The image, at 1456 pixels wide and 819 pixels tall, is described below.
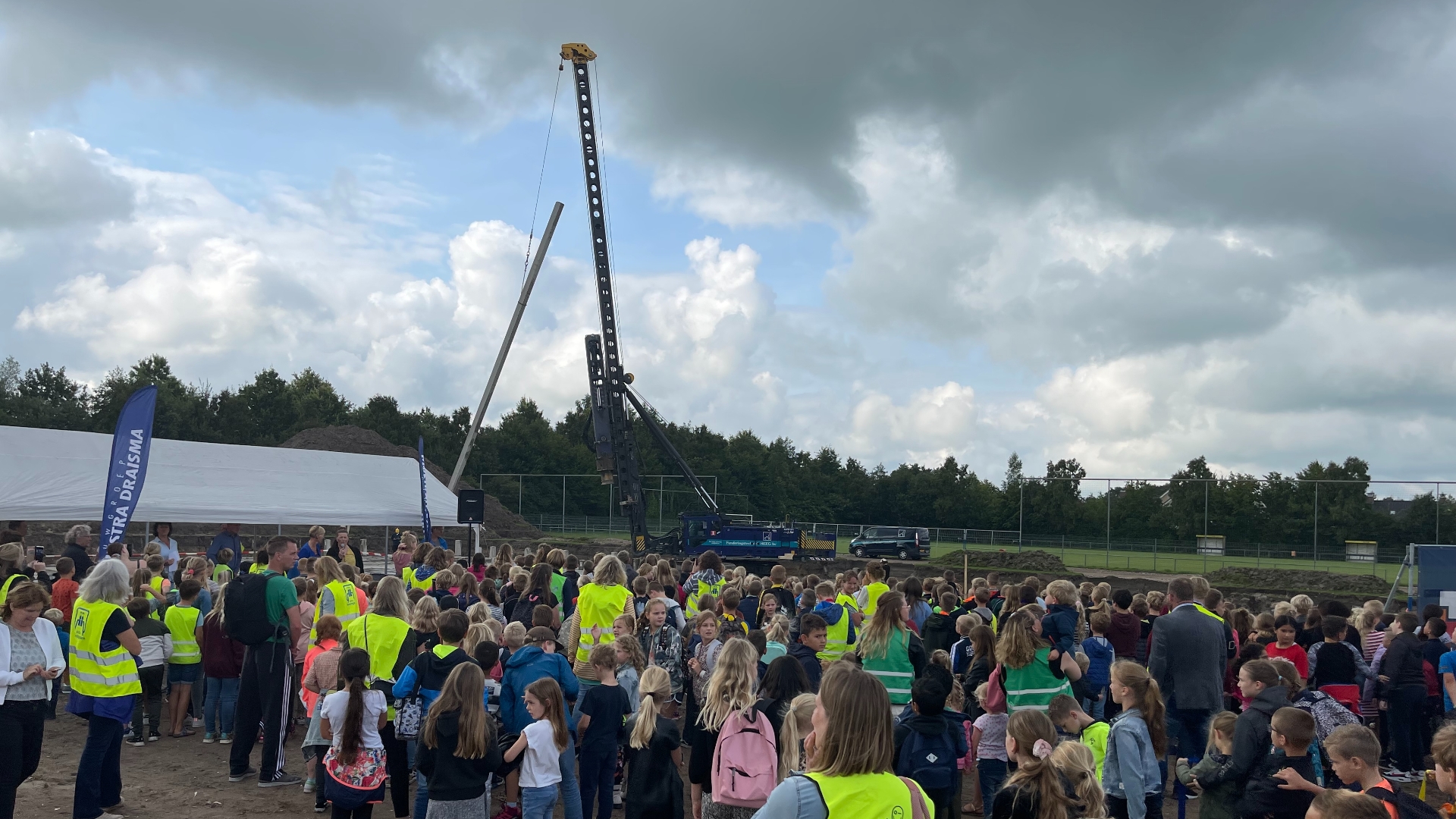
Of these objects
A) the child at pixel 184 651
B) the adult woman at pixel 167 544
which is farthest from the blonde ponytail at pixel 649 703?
the adult woman at pixel 167 544

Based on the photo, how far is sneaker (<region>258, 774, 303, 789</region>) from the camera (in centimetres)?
783

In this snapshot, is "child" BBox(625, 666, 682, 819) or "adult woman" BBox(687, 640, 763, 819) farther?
"child" BBox(625, 666, 682, 819)

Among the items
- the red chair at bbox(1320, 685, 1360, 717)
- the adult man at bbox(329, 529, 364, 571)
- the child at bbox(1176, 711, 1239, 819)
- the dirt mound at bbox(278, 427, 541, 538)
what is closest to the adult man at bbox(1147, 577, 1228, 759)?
the red chair at bbox(1320, 685, 1360, 717)

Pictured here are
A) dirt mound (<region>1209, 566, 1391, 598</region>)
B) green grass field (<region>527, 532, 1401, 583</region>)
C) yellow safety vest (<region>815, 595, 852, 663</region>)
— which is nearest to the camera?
yellow safety vest (<region>815, 595, 852, 663</region>)

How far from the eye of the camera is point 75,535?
42.8ft

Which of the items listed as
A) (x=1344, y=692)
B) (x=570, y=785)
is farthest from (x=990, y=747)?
(x=1344, y=692)

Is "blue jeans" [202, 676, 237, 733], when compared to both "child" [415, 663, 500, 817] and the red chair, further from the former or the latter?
the red chair

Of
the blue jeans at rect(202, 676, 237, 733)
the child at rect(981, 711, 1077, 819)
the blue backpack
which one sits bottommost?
the blue jeans at rect(202, 676, 237, 733)

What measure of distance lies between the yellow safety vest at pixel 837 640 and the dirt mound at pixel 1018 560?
29.7m

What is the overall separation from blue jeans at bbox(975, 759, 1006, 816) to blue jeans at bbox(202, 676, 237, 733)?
6.77 meters

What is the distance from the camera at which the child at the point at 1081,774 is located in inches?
159

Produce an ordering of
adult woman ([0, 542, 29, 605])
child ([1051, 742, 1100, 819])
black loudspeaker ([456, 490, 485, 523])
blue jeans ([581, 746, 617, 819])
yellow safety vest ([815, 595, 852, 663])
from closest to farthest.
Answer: child ([1051, 742, 1100, 819]), blue jeans ([581, 746, 617, 819]), yellow safety vest ([815, 595, 852, 663]), adult woman ([0, 542, 29, 605]), black loudspeaker ([456, 490, 485, 523])

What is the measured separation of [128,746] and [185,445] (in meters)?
13.4

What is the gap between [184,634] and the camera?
9266 millimetres
